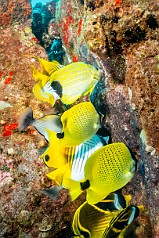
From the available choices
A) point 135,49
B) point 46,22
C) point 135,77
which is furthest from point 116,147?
point 46,22

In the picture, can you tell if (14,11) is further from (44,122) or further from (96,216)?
(96,216)

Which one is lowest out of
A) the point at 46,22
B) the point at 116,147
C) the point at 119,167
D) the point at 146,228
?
the point at 146,228

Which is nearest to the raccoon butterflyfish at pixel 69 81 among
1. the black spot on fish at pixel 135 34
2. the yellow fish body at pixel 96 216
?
the black spot on fish at pixel 135 34

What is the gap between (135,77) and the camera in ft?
7.56

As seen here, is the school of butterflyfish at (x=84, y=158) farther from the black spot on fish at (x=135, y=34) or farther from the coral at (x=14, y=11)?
the coral at (x=14, y=11)

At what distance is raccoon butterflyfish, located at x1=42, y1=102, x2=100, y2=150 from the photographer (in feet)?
6.15

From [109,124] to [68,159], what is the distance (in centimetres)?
93

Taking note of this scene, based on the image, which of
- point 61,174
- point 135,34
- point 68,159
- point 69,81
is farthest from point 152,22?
point 61,174

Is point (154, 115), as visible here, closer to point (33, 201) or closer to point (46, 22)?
point (33, 201)

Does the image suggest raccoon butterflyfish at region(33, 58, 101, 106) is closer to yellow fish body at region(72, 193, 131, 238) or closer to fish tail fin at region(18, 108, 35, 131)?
fish tail fin at region(18, 108, 35, 131)

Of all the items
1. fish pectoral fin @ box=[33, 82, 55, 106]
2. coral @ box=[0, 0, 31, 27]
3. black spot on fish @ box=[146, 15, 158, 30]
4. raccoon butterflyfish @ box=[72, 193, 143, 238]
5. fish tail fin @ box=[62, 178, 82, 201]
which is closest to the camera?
fish tail fin @ box=[62, 178, 82, 201]

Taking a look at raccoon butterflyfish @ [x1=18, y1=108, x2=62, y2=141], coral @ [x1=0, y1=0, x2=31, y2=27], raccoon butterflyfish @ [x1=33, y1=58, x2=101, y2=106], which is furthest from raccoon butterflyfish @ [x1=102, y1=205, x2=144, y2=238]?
coral @ [x1=0, y1=0, x2=31, y2=27]

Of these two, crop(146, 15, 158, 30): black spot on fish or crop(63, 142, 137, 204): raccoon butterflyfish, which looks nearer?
crop(63, 142, 137, 204): raccoon butterflyfish

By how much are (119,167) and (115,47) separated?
59.3 inches
